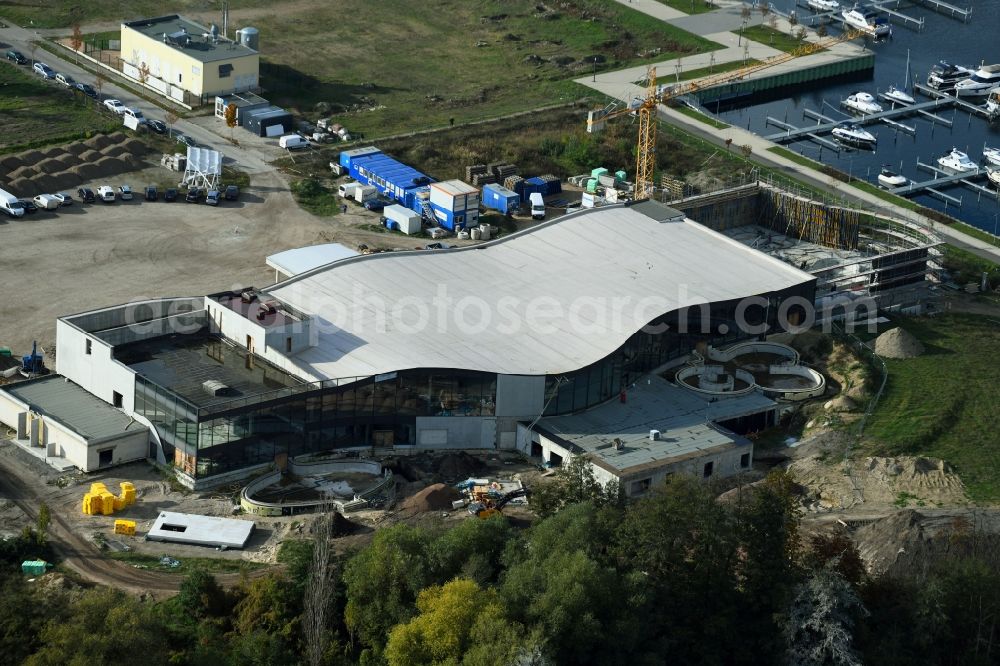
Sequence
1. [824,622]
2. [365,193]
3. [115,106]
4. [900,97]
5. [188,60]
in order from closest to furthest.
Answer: [824,622], [365,193], [115,106], [188,60], [900,97]

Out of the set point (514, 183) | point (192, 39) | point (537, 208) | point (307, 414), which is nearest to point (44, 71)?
point (192, 39)

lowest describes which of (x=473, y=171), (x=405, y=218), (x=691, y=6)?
(x=405, y=218)

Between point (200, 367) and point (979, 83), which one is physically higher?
point (979, 83)

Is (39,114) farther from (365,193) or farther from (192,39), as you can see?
(365,193)

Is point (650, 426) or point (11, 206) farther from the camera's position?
point (11, 206)

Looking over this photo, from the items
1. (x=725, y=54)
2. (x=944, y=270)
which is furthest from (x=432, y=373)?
(x=725, y=54)

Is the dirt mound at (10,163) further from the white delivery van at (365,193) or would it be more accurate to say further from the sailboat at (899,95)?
the sailboat at (899,95)

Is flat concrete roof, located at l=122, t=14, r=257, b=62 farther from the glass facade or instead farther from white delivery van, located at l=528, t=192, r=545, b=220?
the glass facade

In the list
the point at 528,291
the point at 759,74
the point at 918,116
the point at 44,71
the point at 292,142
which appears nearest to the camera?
the point at 528,291
